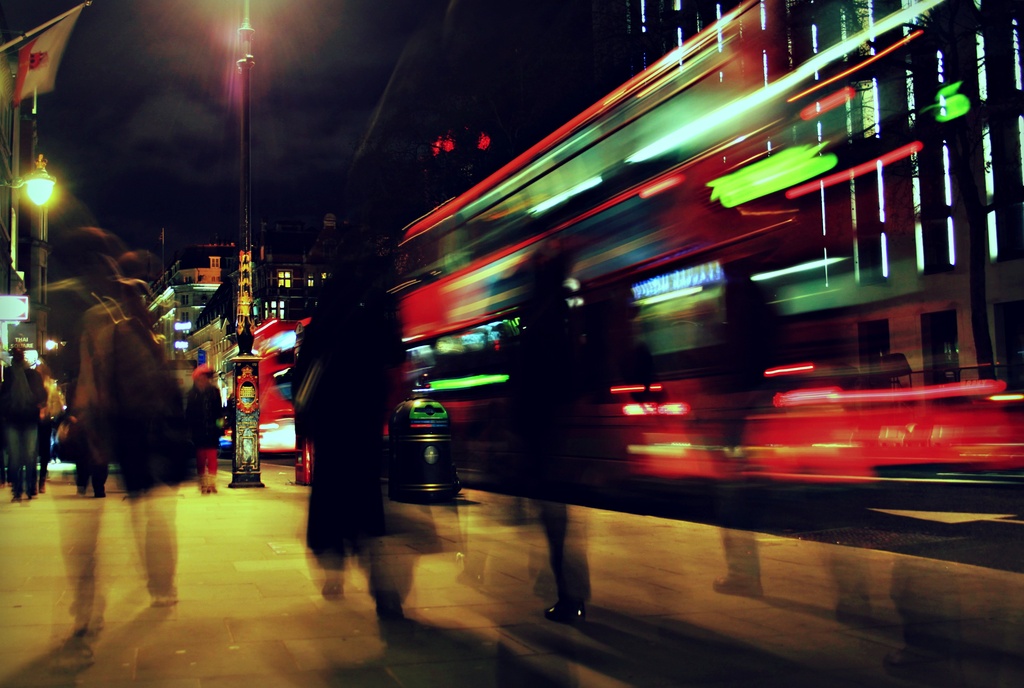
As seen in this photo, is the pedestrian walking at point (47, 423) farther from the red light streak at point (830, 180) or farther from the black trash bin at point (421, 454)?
the red light streak at point (830, 180)

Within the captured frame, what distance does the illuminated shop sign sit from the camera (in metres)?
9.95

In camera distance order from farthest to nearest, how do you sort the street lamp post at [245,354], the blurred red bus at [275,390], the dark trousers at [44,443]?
the blurred red bus at [275,390] < the street lamp post at [245,354] < the dark trousers at [44,443]

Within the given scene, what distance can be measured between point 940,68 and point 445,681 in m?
24.9

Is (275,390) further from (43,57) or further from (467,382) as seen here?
(467,382)

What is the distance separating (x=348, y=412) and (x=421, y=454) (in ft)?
19.3

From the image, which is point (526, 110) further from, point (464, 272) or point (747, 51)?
point (747, 51)

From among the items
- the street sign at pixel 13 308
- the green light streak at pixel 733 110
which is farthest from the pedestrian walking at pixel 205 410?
the street sign at pixel 13 308

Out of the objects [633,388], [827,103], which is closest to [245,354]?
[633,388]

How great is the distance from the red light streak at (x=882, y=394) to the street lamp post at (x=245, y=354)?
8586 mm

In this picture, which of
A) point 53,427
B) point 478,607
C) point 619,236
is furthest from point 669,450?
point 53,427

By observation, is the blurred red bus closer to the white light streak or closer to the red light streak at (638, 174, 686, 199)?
the white light streak

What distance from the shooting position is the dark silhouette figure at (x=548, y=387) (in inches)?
216

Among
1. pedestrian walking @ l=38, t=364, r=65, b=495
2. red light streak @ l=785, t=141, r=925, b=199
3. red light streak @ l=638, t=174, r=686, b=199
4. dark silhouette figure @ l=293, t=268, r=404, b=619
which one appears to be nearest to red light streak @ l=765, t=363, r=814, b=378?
red light streak @ l=785, t=141, r=925, b=199

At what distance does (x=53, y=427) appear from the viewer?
16.8m
